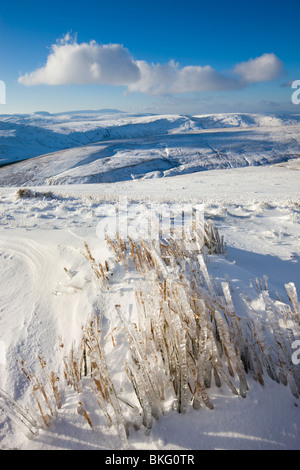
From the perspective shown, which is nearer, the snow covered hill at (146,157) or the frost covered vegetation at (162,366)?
the frost covered vegetation at (162,366)

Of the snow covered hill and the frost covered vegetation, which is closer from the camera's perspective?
the frost covered vegetation

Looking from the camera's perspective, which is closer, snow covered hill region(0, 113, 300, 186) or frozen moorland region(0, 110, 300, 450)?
frozen moorland region(0, 110, 300, 450)

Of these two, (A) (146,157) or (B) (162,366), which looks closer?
(B) (162,366)

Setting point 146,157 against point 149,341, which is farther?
point 146,157

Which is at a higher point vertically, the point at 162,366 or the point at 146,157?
the point at 146,157

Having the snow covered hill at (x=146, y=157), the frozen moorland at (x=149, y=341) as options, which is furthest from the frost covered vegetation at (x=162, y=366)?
the snow covered hill at (x=146, y=157)

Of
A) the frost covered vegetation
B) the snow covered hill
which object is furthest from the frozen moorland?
the snow covered hill

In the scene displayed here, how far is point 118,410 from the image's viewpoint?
1.34 metres

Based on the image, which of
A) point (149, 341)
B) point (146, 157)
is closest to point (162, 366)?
point (149, 341)

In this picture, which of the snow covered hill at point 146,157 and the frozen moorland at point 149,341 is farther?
the snow covered hill at point 146,157

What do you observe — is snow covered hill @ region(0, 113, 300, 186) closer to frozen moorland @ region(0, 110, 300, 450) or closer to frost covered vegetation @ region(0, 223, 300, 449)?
frozen moorland @ region(0, 110, 300, 450)

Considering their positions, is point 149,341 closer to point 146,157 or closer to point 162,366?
point 162,366

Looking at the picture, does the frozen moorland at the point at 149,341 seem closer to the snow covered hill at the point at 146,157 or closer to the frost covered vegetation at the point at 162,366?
the frost covered vegetation at the point at 162,366
